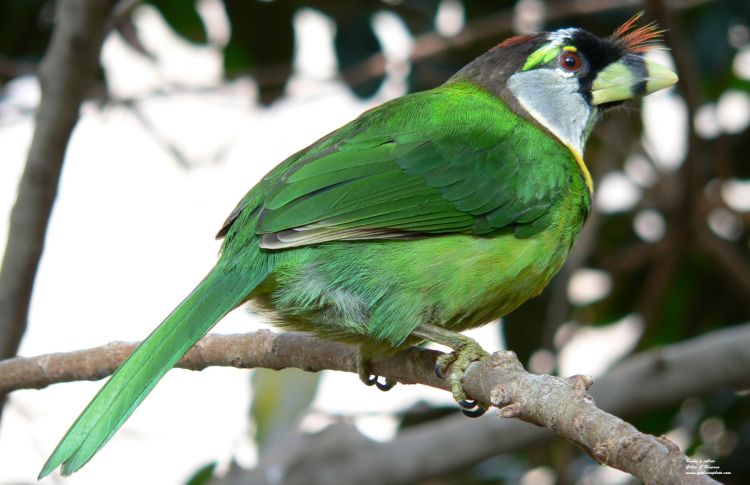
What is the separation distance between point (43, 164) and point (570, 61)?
1.83 meters

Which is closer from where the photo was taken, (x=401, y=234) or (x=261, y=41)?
(x=401, y=234)

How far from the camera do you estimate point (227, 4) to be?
4.45 meters

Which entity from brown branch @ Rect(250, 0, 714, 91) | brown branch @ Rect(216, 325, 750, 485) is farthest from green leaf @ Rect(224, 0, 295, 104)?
brown branch @ Rect(216, 325, 750, 485)

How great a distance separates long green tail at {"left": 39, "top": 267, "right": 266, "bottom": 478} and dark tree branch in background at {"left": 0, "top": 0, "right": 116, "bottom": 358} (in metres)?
0.66

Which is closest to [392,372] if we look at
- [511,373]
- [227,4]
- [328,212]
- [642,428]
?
[328,212]

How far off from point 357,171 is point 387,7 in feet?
5.54

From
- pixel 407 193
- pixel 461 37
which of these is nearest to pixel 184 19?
pixel 461 37

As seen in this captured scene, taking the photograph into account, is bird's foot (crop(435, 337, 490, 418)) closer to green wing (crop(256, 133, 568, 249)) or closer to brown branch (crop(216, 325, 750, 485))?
green wing (crop(256, 133, 568, 249))

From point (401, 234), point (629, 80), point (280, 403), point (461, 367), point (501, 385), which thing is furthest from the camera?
point (280, 403)

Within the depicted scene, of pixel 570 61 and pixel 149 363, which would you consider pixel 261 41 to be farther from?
pixel 149 363

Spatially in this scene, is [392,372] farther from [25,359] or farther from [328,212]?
[25,359]

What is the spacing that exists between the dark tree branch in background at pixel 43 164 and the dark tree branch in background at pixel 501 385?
325 millimetres

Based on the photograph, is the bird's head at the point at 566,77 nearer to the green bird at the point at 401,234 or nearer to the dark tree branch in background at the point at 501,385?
the green bird at the point at 401,234

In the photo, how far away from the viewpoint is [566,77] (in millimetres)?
3617
